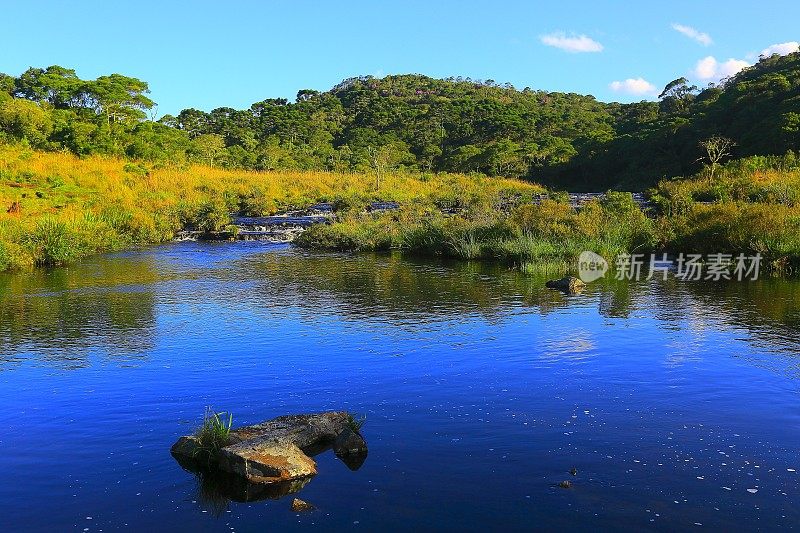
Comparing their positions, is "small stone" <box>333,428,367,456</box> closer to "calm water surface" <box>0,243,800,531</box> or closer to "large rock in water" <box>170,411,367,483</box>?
"large rock in water" <box>170,411,367,483</box>

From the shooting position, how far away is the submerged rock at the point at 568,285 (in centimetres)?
1689

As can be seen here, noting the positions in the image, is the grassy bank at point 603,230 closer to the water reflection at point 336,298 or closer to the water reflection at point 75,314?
the water reflection at point 336,298

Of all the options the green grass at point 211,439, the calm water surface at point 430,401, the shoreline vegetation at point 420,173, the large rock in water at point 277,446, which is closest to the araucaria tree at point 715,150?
the shoreline vegetation at point 420,173

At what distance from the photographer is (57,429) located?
763cm

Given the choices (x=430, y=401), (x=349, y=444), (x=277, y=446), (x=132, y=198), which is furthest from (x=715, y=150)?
(x=277, y=446)

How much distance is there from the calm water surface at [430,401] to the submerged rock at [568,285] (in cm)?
47

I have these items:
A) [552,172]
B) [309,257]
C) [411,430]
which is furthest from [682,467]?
[552,172]

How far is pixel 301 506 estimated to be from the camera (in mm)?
5797

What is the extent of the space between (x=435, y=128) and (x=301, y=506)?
8810 cm

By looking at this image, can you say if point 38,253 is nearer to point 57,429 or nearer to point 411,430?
point 57,429

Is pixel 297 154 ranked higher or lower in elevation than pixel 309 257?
higher

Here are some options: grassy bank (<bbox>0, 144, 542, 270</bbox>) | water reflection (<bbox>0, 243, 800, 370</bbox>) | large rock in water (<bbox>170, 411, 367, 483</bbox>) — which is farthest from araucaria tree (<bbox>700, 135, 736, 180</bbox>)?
large rock in water (<bbox>170, 411, 367, 483</bbox>)

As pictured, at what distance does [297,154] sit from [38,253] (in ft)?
163

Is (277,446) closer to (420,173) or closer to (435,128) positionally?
(420,173)
